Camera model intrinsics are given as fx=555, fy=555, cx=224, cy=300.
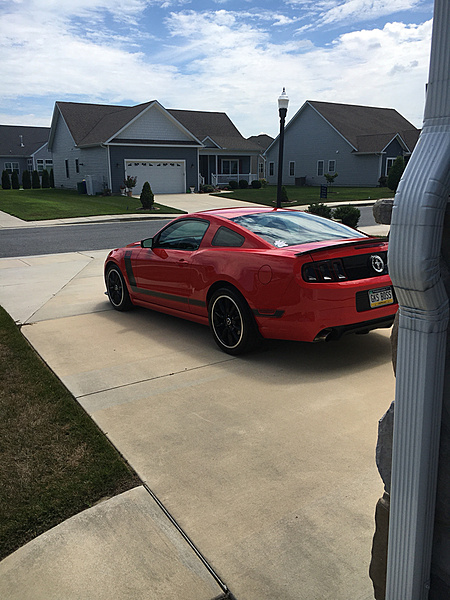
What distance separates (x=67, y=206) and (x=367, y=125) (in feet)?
95.8

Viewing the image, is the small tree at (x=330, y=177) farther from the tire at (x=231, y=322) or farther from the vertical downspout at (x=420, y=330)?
the vertical downspout at (x=420, y=330)

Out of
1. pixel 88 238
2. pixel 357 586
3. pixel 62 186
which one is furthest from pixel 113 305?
pixel 62 186

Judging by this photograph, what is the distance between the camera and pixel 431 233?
1.63m

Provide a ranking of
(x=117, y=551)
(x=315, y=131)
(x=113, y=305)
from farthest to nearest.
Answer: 1. (x=315, y=131)
2. (x=113, y=305)
3. (x=117, y=551)

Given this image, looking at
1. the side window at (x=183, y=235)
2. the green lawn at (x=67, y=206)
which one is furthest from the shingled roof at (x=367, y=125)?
the side window at (x=183, y=235)

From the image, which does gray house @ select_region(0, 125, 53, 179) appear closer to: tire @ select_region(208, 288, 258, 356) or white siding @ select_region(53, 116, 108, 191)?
white siding @ select_region(53, 116, 108, 191)

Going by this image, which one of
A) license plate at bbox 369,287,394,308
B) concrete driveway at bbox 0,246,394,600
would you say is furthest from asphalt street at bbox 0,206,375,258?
license plate at bbox 369,287,394,308

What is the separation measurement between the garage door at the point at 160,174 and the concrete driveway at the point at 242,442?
101 ft

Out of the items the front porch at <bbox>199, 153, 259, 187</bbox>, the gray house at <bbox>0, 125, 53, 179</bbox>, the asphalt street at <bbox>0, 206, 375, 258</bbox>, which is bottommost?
the asphalt street at <bbox>0, 206, 375, 258</bbox>

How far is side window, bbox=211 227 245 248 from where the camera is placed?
5625 mm

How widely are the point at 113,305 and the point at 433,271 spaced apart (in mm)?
6551

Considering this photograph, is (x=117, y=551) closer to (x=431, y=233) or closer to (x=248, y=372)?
(x=431, y=233)

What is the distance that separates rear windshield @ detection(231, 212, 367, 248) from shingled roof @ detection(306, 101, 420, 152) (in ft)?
128

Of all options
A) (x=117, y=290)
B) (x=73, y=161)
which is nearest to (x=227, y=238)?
(x=117, y=290)
